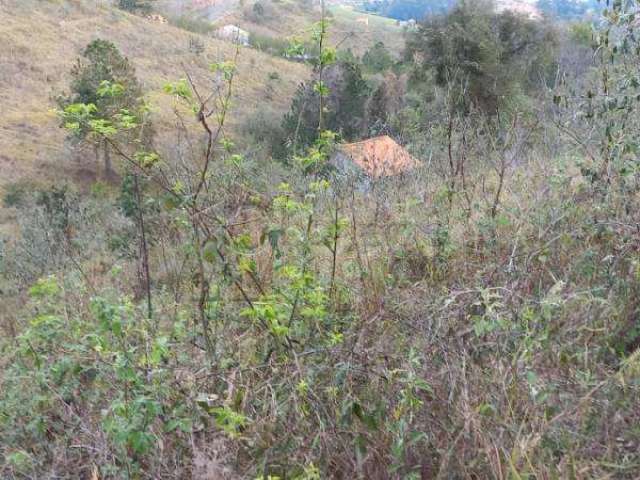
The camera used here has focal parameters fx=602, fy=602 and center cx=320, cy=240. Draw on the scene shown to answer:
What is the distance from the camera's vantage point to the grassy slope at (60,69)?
19.9m

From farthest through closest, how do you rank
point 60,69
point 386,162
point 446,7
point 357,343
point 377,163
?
point 60,69 → point 446,7 → point 377,163 → point 386,162 → point 357,343

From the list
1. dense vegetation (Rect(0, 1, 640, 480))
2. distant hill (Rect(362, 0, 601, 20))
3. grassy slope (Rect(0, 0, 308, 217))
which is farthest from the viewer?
grassy slope (Rect(0, 0, 308, 217))

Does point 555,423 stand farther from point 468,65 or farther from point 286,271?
point 468,65

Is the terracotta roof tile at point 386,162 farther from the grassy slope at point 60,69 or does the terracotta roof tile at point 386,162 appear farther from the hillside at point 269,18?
the hillside at point 269,18

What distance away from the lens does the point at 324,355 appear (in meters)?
2.07

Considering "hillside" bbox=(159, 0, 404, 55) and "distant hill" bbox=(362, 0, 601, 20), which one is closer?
"distant hill" bbox=(362, 0, 601, 20)

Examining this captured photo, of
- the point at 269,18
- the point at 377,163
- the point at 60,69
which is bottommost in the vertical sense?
the point at 60,69

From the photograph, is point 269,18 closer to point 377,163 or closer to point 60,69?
point 60,69

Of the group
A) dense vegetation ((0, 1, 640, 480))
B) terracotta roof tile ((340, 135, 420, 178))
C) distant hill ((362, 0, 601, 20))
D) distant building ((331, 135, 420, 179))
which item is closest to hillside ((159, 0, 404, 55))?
distant hill ((362, 0, 601, 20))

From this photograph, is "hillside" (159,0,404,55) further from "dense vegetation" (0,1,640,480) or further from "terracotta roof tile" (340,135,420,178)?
"dense vegetation" (0,1,640,480)

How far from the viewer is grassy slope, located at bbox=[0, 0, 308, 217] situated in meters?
19.9

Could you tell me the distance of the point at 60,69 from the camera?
2564 cm

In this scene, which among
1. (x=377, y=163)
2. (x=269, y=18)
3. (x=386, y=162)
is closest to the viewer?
(x=386, y=162)

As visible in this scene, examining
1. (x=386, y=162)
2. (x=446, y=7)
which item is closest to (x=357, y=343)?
(x=386, y=162)
